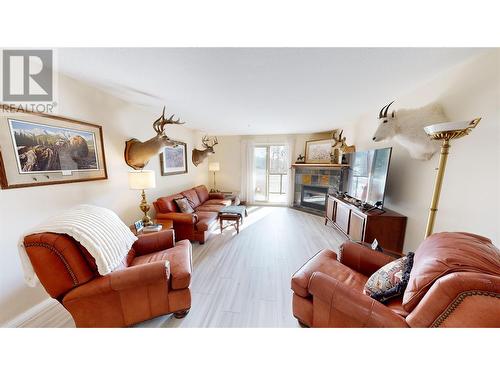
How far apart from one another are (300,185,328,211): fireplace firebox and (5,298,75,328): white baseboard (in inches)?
177

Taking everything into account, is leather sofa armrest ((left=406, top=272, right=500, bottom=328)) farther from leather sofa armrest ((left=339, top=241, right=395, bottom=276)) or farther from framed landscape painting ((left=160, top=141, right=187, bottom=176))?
framed landscape painting ((left=160, top=141, right=187, bottom=176))

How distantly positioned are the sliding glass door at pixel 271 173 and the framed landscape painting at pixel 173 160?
2204mm

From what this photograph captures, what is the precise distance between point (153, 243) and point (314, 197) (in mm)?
3876

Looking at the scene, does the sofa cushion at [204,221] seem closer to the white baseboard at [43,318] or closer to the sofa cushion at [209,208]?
the sofa cushion at [209,208]

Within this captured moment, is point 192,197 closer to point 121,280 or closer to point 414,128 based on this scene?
point 121,280

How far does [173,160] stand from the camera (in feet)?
11.2

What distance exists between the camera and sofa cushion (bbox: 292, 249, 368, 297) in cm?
114

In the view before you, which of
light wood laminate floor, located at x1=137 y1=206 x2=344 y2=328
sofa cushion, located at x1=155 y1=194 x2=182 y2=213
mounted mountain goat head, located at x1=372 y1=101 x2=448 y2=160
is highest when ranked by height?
mounted mountain goat head, located at x1=372 y1=101 x2=448 y2=160

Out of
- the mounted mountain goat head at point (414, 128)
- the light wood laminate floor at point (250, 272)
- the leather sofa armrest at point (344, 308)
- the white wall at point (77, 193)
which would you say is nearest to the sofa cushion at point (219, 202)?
the light wood laminate floor at point (250, 272)

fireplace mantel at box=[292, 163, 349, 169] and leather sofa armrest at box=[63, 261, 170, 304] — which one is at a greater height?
fireplace mantel at box=[292, 163, 349, 169]

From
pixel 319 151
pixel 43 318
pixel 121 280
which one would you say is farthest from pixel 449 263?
pixel 319 151

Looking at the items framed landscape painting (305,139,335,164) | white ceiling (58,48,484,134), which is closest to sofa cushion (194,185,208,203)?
white ceiling (58,48,484,134)
